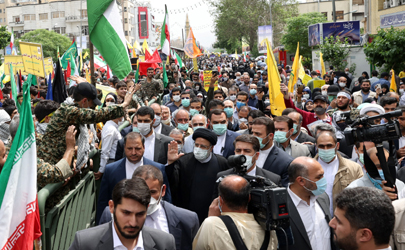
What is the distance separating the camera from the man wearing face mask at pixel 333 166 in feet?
15.7

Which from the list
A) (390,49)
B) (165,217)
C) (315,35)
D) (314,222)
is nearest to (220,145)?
(165,217)

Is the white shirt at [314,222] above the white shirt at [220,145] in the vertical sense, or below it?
below

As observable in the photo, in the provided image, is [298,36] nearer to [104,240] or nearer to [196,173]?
[196,173]

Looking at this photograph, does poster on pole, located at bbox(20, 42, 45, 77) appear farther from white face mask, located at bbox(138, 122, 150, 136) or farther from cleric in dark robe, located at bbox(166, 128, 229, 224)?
cleric in dark robe, located at bbox(166, 128, 229, 224)

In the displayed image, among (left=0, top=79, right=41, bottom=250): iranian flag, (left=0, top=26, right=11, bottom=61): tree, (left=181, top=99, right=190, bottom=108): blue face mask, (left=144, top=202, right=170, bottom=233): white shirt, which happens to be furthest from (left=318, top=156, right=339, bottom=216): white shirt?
(left=0, top=26, right=11, bottom=61): tree

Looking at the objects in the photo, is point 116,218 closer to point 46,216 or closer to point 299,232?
point 46,216

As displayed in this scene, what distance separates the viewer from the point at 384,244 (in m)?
2.56

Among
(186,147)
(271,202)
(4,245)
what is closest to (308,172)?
(271,202)

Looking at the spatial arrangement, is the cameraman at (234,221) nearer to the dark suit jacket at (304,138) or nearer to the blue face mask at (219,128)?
the blue face mask at (219,128)

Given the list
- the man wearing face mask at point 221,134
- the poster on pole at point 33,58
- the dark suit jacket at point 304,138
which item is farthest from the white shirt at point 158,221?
the poster on pole at point 33,58

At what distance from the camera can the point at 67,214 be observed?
4.34m

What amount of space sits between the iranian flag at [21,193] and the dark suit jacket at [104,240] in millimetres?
404

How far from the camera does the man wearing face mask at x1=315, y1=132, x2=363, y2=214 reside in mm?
4777

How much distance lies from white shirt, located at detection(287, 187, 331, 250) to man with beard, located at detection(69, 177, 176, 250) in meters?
→ 1.34
